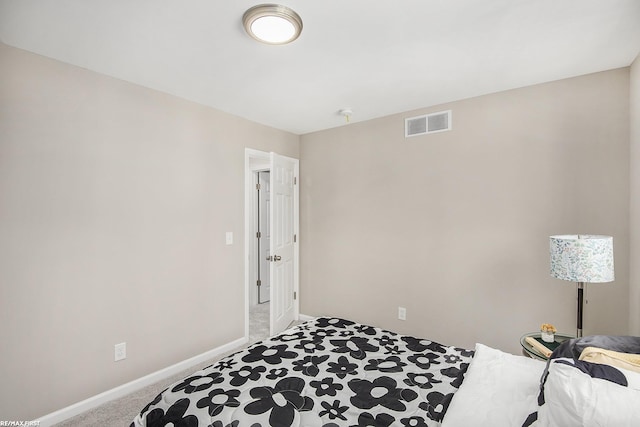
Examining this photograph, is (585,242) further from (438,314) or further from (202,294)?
(202,294)

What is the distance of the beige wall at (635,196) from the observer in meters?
2.12

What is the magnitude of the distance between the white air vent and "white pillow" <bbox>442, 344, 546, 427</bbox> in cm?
218

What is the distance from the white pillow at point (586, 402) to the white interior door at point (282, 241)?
2.86 metres

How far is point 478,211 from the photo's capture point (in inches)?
114

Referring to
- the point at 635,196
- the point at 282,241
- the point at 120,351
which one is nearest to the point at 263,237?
the point at 282,241

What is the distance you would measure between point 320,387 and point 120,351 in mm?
1842

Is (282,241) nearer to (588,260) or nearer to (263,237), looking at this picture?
(263,237)

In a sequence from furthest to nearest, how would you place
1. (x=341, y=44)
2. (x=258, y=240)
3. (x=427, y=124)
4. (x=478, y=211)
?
(x=258, y=240) → (x=427, y=124) → (x=478, y=211) → (x=341, y=44)

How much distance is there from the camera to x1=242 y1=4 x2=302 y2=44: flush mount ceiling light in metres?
→ 1.63

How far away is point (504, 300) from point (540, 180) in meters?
1.08

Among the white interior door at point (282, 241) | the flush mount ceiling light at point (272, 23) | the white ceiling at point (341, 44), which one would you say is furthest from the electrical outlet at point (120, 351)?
the flush mount ceiling light at point (272, 23)

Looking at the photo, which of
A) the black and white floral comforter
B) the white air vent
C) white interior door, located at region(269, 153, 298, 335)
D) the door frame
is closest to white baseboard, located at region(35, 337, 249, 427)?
the door frame

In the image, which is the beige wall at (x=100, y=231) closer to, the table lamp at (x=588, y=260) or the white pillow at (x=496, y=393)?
the white pillow at (x=496, y=393)

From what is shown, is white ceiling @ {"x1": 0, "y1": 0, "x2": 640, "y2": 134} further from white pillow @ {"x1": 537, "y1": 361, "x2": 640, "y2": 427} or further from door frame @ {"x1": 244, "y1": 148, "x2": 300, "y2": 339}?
white pillow @ {"x1": 537, "y1": 361, "x2": 640, "y2": 427}
